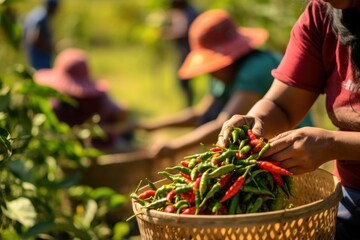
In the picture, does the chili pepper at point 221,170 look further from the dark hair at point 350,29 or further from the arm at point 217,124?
the arm at point 217,124

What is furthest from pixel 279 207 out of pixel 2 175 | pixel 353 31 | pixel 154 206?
pixel 2 175

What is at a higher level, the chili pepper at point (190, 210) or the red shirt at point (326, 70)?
the red shirt at point (326, 70)

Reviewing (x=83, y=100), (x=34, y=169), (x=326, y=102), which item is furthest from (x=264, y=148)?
(x=83, y=100)

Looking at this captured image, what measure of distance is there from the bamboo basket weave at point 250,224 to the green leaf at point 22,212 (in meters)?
1.13

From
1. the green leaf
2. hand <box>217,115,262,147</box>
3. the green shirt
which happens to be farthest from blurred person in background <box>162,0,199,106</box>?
hand <box>217,115,262,147</box>

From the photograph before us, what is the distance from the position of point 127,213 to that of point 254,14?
8.23ft

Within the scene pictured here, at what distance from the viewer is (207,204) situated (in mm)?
2271

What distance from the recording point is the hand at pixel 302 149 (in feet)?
7.32

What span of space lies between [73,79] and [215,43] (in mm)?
Answer: 1642

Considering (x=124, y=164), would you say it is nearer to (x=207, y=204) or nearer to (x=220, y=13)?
(x=220, y=13)

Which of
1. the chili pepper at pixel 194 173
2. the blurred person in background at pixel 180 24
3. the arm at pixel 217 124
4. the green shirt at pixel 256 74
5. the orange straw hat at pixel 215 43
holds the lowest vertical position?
the blurred person in background at pixel 180 24

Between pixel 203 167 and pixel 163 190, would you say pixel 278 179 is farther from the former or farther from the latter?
pixel 163 190

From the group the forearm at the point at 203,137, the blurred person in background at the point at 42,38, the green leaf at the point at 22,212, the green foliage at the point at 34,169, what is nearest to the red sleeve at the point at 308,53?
the green foliage at the point at 34,169

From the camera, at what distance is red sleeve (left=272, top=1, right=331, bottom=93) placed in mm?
2568
